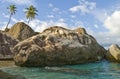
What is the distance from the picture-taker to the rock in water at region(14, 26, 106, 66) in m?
33.6

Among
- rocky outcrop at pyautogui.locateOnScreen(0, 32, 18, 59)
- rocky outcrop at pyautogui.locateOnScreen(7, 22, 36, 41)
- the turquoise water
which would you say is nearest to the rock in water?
the turquoise water

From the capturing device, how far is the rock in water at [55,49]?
3362 centimetres

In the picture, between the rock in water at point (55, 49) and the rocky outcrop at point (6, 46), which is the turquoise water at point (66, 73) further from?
the rocky outcrop at point (6, 46)

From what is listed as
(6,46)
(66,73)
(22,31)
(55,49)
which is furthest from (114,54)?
(22,31)

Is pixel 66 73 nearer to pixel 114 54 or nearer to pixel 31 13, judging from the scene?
pixel 114 54

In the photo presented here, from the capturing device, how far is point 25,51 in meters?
33.4

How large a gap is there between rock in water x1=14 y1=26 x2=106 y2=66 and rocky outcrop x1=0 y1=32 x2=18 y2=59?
891 centimetres

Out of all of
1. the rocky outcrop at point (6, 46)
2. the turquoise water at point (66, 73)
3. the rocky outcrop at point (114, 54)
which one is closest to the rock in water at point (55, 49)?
the rocky outcrop at point (114, 54)

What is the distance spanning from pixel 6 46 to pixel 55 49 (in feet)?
43.5

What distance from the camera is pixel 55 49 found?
35.0 metres

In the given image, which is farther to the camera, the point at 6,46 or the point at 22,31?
the point at 22,31

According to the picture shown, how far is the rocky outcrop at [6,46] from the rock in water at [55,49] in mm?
8911

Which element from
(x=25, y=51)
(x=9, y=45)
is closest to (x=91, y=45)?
(x=25, y=51)

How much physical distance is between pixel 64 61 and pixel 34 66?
4.76m
